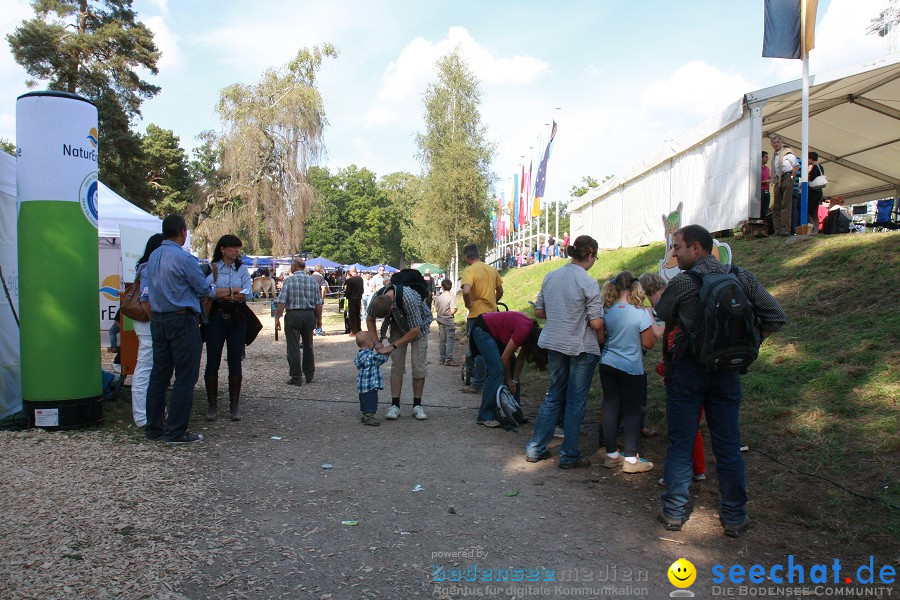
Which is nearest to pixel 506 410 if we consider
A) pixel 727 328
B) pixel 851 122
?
pixel 727 328

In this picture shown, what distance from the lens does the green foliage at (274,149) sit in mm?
29234

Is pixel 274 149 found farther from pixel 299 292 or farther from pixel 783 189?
pixel 783 189

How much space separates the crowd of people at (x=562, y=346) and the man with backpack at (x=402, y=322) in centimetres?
2

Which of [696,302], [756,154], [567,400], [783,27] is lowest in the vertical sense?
[567,400]

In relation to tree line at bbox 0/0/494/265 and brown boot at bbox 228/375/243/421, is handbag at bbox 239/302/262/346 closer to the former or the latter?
brown boot at bbox 228/375/243/421

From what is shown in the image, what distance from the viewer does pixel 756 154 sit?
33.1 ft

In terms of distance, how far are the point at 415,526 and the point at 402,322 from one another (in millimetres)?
3110

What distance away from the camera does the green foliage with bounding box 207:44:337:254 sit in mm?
29234

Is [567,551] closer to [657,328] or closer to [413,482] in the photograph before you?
[413,482]

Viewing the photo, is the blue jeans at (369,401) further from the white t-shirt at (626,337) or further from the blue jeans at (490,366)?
the white t-shirt at (626,337)

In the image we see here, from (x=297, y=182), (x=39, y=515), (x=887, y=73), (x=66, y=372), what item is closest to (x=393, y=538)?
(x=39, y=515)

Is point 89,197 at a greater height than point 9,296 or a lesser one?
greater

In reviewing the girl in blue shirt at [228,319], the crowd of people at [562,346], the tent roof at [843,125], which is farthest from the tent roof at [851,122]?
the girl in blue shirt at [228,319]

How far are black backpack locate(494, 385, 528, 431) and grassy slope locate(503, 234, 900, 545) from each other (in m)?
0.94
